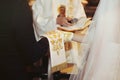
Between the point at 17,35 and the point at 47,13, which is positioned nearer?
the point at 17,35

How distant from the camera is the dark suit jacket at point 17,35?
3.96 feet

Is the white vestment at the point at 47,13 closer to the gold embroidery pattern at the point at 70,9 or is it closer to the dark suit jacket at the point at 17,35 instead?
the gold embroidery pattern at the point at 70,9

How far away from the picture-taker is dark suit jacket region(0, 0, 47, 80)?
1206mm

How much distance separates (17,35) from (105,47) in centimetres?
46

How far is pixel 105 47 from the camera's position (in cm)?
104

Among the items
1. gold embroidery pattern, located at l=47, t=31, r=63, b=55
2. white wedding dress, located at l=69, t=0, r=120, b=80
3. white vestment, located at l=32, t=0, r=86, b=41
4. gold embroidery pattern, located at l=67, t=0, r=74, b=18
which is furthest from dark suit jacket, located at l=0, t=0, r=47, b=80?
gold embroidery pattern, located at l=67, t=0, r=74, b=18

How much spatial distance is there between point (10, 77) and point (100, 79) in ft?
1.88

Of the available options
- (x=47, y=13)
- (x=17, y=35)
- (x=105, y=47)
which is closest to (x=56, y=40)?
(x=17, y=35)

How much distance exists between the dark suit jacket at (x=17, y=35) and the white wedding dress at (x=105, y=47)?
1.08 feet

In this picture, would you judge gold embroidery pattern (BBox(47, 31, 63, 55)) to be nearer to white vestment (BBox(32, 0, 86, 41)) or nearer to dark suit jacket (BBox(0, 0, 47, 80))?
dark suit jacket (BBox(0, 0, 47, 80))

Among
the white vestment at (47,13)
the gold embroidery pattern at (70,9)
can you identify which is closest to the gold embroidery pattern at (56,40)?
the white vestment at (47,13)

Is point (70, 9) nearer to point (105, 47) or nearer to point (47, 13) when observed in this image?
point (47, 13)

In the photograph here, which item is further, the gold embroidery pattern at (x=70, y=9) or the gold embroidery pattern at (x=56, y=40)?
the gold embroidery pattern at (x=70, y=9)

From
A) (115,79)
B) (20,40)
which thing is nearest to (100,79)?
(115,79)
